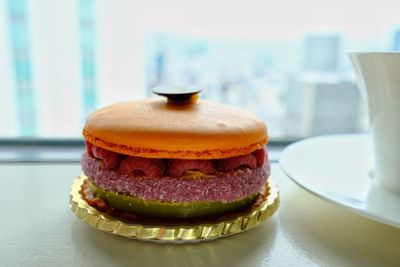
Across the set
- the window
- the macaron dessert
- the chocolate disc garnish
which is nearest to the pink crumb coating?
the macaron dessert

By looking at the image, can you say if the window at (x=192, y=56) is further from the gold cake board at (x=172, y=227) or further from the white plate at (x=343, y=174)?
the gold cake board at (x=172, y=227)

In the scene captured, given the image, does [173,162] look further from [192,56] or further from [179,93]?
[192,56]

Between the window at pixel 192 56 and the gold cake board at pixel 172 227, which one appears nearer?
the gold cake board at pixel 172 227

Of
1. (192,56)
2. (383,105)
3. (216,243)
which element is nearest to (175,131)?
(216,243)

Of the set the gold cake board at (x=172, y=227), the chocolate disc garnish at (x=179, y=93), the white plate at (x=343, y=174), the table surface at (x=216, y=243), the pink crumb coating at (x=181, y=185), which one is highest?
the chocolate disc garnish at (x=179, y=93)

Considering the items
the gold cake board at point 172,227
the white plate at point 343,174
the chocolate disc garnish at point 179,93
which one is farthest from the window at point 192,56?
the gold cake board at point 172,227

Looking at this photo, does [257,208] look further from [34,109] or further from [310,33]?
→ [34,109]

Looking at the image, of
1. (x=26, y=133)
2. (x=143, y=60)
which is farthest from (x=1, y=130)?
(x=143, y=60)
